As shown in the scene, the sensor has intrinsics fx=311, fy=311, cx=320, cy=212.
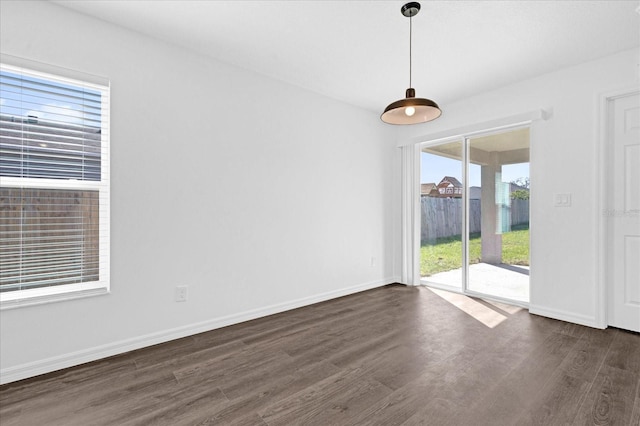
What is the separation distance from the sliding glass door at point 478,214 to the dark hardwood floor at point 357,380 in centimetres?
94

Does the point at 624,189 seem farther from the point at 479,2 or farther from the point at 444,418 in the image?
the point at 444,418

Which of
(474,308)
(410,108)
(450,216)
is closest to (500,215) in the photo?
(450,216)

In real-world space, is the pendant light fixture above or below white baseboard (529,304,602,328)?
above

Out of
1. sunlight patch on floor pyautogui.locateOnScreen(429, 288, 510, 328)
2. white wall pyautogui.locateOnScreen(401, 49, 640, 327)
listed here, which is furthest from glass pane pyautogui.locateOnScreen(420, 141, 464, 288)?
white wall pyautogui.locateOnScreen(401, 49, 640, 327)

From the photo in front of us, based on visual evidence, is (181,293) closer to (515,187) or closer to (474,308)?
(474,308)

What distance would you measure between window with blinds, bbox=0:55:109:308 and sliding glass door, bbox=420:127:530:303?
4.00 m

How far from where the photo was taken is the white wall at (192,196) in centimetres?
225

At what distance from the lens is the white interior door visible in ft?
9.43

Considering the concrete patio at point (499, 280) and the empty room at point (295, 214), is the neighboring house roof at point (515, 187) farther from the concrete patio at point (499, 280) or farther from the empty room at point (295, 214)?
the concrete patio at point (499, 280)

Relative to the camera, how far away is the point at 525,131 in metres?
3.64

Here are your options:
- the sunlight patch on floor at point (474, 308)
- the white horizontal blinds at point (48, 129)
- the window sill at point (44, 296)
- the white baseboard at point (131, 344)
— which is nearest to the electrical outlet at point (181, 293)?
the white baseboard at point (131, 344)

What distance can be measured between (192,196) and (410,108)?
2004 mm

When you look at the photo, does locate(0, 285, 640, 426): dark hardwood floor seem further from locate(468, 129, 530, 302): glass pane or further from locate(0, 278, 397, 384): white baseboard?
locate(468, 129, 530, 302): glass pane

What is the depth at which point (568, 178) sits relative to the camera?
3180mm
